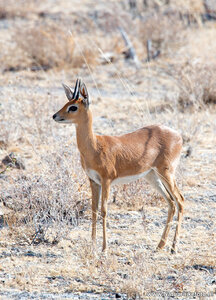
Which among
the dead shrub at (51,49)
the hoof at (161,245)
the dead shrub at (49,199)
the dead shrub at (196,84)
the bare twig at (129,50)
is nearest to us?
the hoof at (161,245)

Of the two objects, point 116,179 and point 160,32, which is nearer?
point 116,179

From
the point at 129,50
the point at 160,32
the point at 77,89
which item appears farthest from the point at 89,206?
the point at 160,32

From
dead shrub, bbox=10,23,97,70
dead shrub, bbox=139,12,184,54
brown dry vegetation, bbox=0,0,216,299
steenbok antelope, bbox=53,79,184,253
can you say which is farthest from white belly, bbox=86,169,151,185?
dead shrub, bbox=139,12,184,54

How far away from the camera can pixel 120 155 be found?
5426 millimetres

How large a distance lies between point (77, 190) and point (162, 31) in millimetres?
8525

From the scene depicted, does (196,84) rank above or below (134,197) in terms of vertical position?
above

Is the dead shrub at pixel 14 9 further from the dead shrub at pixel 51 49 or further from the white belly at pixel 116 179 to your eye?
the white belly at pixel 116 179

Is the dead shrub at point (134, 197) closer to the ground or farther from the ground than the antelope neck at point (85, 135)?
closer to the ground

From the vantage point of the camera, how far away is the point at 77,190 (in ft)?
20.6

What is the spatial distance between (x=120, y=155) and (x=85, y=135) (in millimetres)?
410

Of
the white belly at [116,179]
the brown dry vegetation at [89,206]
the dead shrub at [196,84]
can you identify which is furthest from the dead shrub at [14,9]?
the white belly at [116,179]

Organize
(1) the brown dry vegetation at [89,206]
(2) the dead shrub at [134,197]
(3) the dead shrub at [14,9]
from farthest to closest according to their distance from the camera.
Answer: (3) the dead shrub at [14,9] < (2) the dead shrub at [134,197] < (1) the brown dry vegetation at [89,206]

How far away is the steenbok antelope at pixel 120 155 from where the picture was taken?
5.23 m

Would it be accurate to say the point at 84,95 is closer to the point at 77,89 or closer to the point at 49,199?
the point at 77,89
